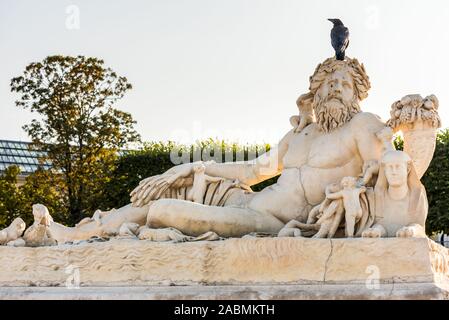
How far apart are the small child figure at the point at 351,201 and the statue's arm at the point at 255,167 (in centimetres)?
159

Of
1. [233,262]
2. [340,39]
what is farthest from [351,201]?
[340,39]

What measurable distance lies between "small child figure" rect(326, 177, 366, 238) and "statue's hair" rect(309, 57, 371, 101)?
62.0 inches

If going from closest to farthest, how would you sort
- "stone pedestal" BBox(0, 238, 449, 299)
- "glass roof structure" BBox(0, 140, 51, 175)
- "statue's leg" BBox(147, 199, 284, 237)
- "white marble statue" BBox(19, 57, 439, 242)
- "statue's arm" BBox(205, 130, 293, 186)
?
"stone pedestal" BBox(0, 238, 449, 299) → "white marble statue" BBox(19, 57, 439, 242) → "statue's leg" BBox(147, 199, 284, 237) → "statue's arm" BBox(205, 130, 293, 186) → "glass roof structure" BBox(0, 140, 51, 175)

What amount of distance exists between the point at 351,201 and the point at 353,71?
1869mm

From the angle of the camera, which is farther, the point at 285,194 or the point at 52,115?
the point at 52,115

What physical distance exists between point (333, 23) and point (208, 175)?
2.25 m

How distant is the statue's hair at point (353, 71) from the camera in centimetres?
923

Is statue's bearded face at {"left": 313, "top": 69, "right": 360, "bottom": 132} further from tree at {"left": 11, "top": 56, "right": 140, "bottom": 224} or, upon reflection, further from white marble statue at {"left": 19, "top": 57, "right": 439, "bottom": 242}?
tree at {"left": 11, "top": 56, "right": 140, "bottom": 224}

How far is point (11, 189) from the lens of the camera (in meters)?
27.2

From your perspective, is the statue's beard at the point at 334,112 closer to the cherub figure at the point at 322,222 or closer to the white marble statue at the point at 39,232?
the cherub figure at the point at 322,222

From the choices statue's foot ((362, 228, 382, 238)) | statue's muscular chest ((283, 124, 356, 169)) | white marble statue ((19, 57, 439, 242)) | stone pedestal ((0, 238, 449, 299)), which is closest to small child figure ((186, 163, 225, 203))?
white marble statue ((19, 57, 439, 242))

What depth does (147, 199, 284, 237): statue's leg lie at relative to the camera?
858 centimetres

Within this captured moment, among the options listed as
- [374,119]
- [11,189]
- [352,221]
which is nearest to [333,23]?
[374,119]
